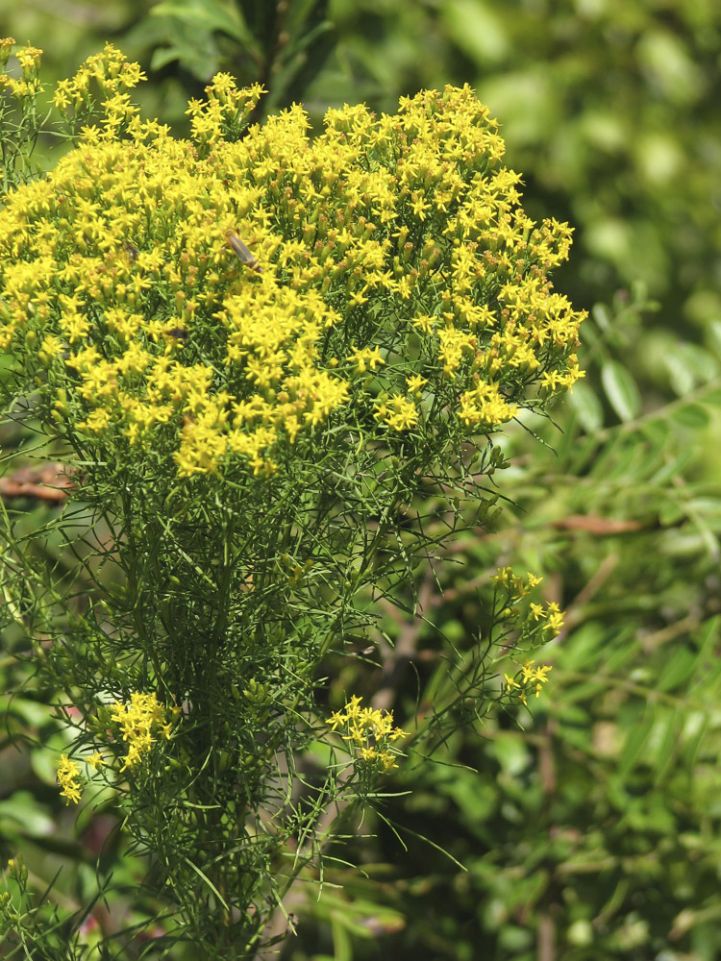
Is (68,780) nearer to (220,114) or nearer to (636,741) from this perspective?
(220,114)

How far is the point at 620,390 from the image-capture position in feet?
4.25

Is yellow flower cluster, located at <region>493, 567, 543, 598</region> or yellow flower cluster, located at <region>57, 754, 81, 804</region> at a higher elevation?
yellow flower cluster, located at <region>493, 567, 543, 598</region>

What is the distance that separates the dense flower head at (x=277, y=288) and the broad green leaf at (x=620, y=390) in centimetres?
59

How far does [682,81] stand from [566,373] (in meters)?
2.00

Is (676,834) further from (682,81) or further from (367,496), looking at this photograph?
(682,81)

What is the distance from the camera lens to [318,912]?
107 centimetres

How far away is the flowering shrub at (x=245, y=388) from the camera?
64 cm

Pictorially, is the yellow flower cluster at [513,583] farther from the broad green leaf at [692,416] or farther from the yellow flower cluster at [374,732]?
the broad green leaf at [692,416]

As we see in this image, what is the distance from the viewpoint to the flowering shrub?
636 millimetres

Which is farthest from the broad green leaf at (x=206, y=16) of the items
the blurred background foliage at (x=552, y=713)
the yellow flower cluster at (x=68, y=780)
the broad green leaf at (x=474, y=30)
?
the broad green leaf at (x=474, y=30)

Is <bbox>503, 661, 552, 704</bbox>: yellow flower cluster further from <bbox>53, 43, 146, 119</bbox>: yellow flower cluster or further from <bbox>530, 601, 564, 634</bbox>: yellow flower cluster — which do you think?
<bbox>53, 43, 146, 119</bbox>: yellow flower cluster

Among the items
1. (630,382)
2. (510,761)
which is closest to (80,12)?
(630,382)

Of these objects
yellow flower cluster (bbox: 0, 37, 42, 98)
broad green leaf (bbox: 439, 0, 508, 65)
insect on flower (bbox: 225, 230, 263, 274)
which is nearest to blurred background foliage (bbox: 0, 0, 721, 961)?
yellow flower cluster (bbox: 0, 37, 42, 98)

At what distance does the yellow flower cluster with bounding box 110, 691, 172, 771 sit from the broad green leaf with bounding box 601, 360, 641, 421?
0.74 meters
